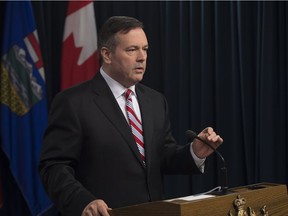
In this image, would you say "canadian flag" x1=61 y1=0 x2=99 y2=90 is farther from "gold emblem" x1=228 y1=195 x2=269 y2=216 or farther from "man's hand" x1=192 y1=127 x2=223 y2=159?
"gold emblem" x1=228 y1=195 x2=269 y2=216

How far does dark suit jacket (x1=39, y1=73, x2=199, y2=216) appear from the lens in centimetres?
208

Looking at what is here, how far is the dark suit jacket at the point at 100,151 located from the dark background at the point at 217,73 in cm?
226

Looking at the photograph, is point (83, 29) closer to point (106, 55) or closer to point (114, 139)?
point (106, 55)

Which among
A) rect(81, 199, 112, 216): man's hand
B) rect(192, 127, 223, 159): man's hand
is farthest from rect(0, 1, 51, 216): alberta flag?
rect(81, 199, 112, 216): man's hand

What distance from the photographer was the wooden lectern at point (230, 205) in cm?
144

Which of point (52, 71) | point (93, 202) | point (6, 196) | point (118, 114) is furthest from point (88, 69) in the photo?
point (93, 202)

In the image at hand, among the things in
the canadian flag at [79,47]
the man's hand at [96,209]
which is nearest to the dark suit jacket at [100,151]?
the man's hand at [96,209]

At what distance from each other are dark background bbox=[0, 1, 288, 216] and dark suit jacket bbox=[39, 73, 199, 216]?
2264 millimetres

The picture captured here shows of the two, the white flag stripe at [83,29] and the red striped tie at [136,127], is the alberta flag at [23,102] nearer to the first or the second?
the white flag stripe at [83,29]

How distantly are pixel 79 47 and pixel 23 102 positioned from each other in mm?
641

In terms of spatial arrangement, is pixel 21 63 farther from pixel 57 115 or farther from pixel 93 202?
pixel 93 202

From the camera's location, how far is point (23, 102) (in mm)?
4113

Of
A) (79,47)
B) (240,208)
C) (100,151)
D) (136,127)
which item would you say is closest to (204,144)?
(136,127)

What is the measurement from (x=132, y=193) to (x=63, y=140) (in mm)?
365
